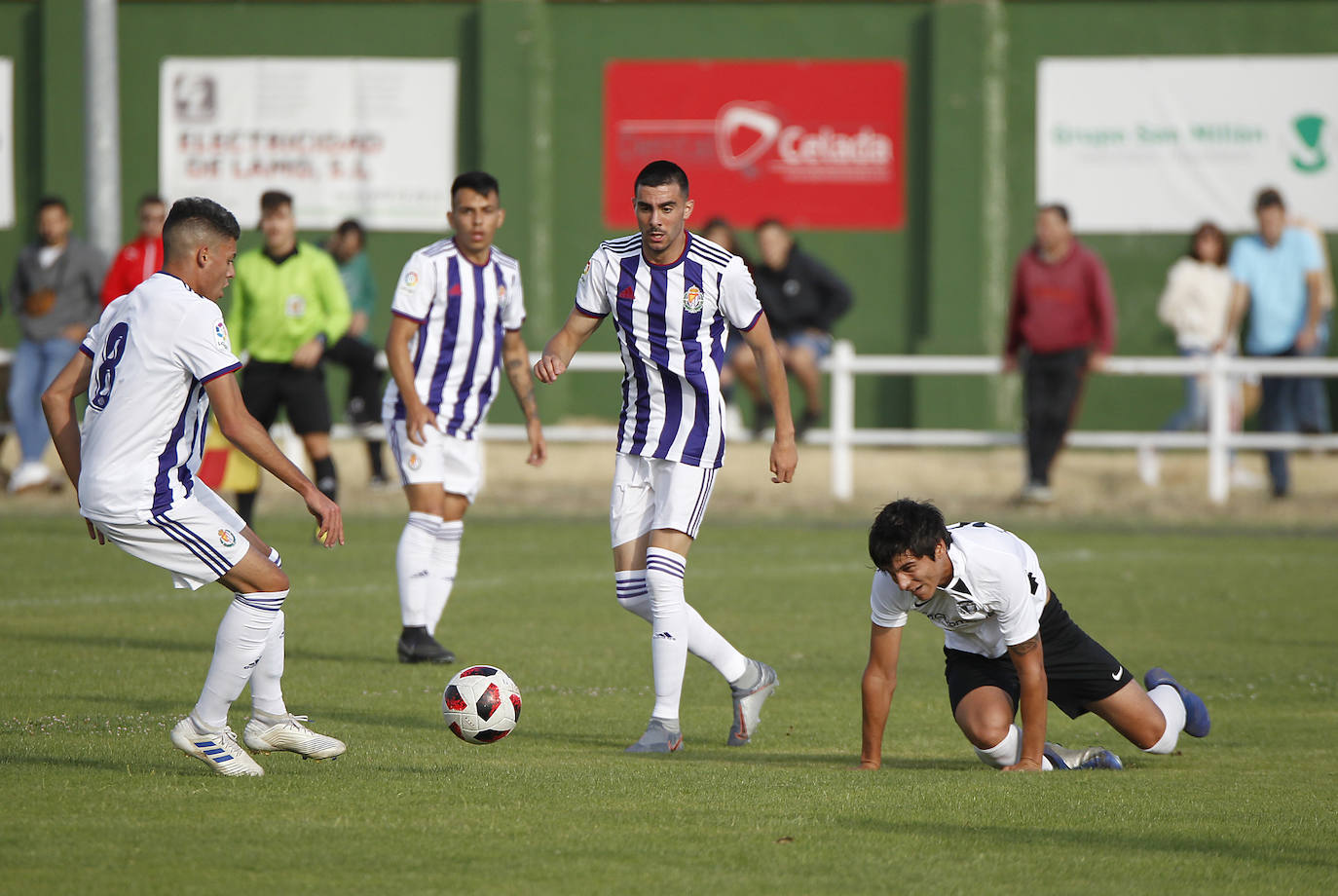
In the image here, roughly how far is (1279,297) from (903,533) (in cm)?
1171

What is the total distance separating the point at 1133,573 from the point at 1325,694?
4113mm

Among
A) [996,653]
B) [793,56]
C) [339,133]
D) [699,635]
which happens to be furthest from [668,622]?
[339,133]

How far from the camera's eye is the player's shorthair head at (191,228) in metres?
6.22

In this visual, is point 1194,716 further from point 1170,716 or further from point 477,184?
point 477,184

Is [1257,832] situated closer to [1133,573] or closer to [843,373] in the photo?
[1133,573]

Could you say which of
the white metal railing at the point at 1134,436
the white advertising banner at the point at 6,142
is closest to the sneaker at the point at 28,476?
the white metal railing at the point at 1134,436

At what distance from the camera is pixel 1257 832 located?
569 cm

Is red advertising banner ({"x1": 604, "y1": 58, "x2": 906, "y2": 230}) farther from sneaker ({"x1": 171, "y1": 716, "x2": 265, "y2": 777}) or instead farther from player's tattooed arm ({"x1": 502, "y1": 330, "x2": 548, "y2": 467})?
sneaker ({"x1": 171, "y1": 716, "x2": 265, "y2": 777})

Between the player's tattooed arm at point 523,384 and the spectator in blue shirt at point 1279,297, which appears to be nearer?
the player's tattooed arm at point 523,384

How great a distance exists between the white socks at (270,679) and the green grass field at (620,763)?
8.7 inches

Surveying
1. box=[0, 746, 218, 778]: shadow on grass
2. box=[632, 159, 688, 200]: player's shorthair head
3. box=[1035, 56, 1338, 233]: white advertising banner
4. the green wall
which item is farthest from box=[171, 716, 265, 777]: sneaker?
box=[1035, 56, 1338, 233]: white advertising banner

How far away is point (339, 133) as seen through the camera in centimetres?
2058

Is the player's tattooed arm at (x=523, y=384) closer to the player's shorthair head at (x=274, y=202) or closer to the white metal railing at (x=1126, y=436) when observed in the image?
the player's shorthair head at (x=274, y=202)

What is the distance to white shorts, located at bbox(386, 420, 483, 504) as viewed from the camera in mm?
9492
